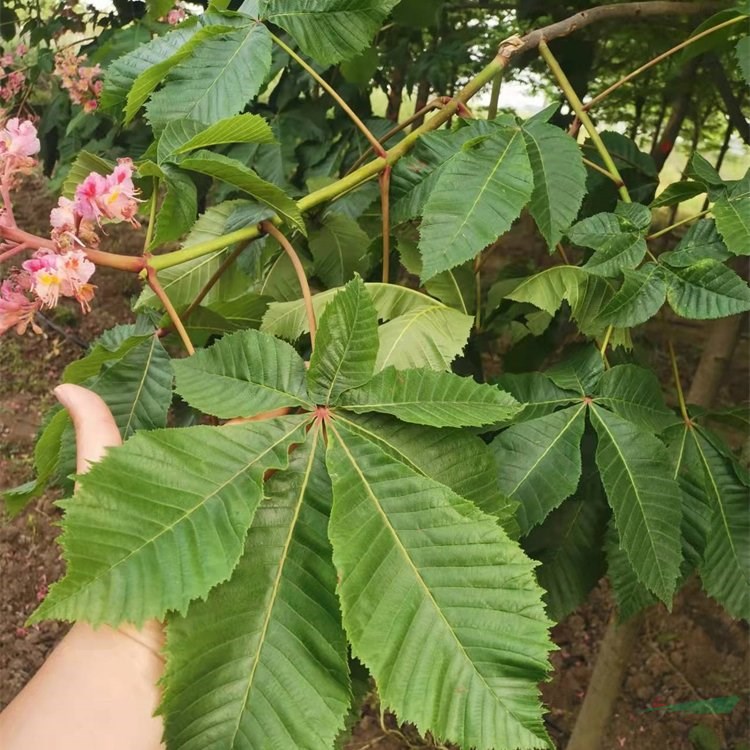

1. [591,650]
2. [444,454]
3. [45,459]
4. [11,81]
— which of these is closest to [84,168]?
[45,459]

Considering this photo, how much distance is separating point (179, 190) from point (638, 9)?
0.73 m

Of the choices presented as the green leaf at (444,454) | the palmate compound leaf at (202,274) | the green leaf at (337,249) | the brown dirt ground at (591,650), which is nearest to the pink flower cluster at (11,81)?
the brown dirt ground at (591,650)

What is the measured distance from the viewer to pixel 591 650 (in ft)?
7.00

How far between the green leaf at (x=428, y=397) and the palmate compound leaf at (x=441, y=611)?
79mm

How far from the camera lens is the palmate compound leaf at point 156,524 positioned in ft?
1.52

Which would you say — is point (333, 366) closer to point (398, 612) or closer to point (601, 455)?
point (398, 612)

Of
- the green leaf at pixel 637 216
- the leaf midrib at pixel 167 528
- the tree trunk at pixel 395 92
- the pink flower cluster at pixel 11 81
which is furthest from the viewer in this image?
the tree trunk at pixel 395 92

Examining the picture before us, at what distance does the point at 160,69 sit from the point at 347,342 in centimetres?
40

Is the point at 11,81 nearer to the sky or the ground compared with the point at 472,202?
nearer to the sky

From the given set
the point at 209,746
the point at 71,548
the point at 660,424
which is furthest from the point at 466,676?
the point at 660,424

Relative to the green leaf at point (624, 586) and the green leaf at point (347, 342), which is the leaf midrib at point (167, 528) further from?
the green leaf at point (624, 586)

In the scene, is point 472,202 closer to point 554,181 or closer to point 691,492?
point 554,181

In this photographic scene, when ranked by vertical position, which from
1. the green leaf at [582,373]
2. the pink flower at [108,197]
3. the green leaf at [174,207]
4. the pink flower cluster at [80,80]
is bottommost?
the pink flower at [108,197]

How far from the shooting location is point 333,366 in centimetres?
61
